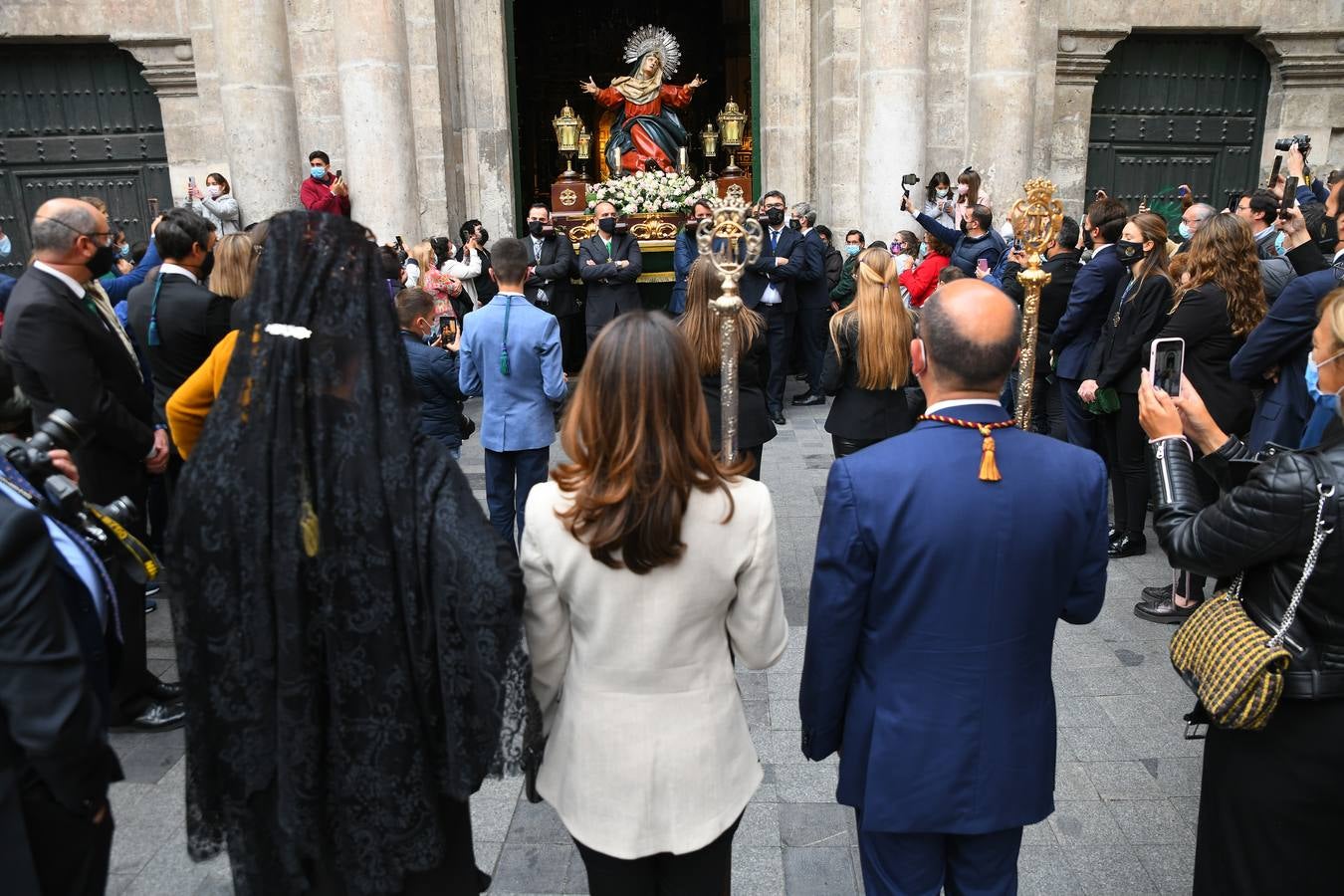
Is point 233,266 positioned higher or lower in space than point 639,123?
lower

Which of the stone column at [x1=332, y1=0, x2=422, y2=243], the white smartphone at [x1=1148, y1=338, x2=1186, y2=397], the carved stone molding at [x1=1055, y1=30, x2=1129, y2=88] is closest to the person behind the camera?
the white smartphone at [x1=1148, y1=338, x2=1186, y2=397]

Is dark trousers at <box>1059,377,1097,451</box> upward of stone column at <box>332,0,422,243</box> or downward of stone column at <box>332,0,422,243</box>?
downward

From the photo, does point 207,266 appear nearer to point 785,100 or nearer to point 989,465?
point 989,465

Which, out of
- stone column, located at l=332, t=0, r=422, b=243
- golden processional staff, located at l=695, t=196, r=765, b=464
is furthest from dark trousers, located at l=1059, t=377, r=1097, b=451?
stone column, located at l=332, t=0, r=422, b=243

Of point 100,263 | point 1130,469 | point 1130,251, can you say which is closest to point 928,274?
point 1130,251

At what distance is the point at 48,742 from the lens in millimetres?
2016

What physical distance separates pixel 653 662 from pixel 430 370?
3506 millimetres

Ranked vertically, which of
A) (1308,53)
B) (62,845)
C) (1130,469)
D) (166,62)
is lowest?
(1130,469)

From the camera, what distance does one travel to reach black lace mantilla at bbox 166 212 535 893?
6.32 ft

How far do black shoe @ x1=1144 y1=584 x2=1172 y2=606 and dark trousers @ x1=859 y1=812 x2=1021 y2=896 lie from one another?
11.0 feet

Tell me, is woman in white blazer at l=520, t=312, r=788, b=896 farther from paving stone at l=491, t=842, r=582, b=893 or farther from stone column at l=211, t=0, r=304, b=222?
stone column at l=211, t=0, r=304, b=222

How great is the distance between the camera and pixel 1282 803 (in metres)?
2.41

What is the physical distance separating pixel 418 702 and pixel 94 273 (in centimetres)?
318

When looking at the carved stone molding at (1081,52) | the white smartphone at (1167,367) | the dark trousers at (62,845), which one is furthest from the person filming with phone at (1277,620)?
the carved stone molding at (1081,52)
